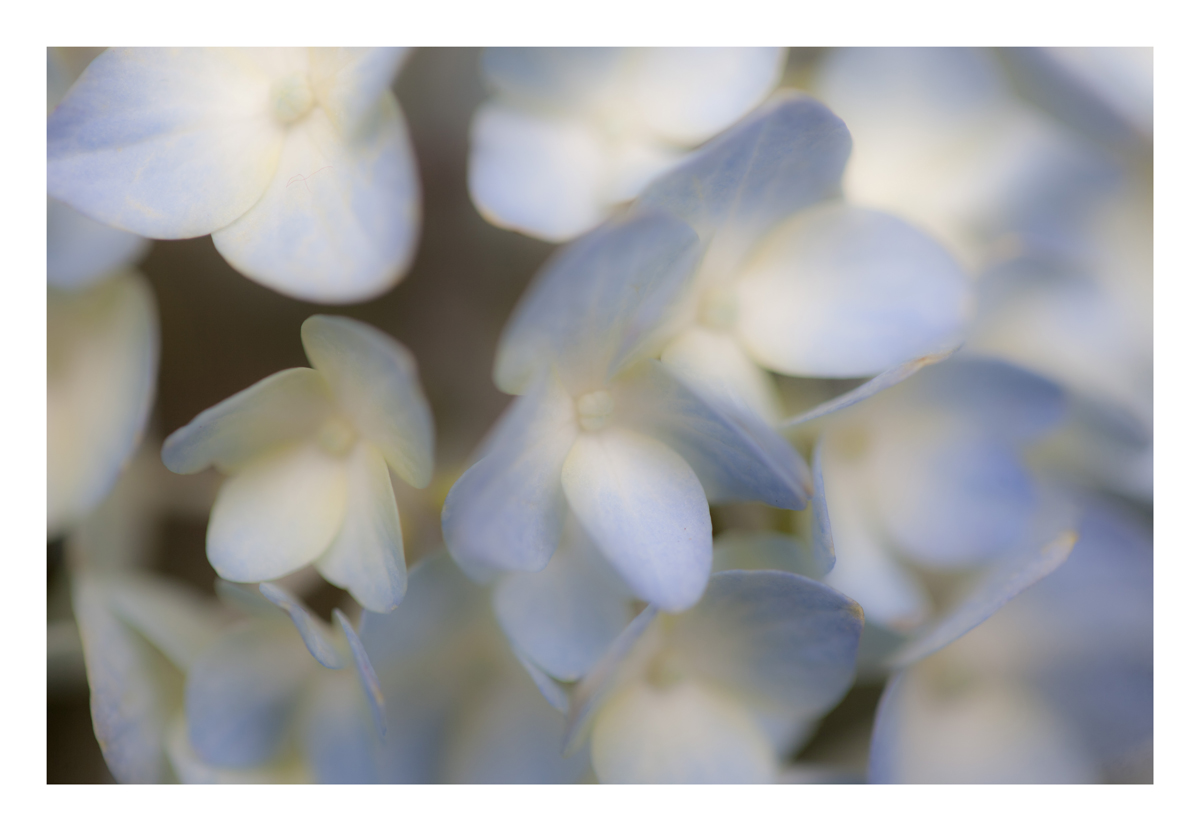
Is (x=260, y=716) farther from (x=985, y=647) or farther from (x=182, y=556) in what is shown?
(x=985, y=647)

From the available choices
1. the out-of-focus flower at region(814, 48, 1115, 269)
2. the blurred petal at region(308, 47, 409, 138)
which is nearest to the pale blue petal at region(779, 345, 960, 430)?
the out-of-focus flower at region(814, 48, 1115, 269)

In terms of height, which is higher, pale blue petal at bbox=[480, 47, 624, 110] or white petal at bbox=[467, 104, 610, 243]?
pale blue petal at bbox=[480, 47, 624, 110]

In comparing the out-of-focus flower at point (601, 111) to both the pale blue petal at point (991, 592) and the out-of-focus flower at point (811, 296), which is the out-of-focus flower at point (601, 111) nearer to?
the out-of-focus flower at point (811, 296)

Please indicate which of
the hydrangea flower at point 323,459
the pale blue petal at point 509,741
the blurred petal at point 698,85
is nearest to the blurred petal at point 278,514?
the hydrangea flower at point 323,459

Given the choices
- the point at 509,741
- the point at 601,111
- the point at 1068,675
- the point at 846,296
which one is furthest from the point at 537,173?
the point at 1068,675

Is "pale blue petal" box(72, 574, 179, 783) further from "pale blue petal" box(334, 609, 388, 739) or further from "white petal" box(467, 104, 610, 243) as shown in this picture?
"white petal" box(467, 104, 610, 243)

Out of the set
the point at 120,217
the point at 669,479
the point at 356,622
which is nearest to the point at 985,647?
the point at 669,479
